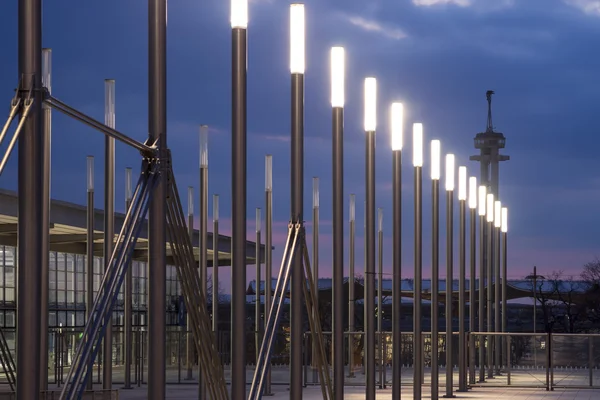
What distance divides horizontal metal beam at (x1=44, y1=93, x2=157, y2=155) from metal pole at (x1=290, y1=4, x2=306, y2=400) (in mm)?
5605

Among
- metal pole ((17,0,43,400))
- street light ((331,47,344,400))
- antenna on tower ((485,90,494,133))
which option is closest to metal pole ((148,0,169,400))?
metal pole ((17,0,43,400))

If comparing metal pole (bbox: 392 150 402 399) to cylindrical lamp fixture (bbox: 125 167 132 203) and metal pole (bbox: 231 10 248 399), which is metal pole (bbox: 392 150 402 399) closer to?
metal pole (bbox: 231 10 248 399)

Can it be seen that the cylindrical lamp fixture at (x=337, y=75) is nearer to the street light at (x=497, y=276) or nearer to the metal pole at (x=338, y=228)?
the metal pole at (x=338, y=228)

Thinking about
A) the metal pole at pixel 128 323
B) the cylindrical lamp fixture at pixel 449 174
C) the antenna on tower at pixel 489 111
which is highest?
the antenna on tower at pixel 489 111

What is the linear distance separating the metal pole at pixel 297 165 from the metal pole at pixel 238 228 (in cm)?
238

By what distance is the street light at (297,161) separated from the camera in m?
18.5

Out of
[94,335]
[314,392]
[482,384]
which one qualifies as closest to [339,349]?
[94,335]

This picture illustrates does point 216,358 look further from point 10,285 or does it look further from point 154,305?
point 10,285

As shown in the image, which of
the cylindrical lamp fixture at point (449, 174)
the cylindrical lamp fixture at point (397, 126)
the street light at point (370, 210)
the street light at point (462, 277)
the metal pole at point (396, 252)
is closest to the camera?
the street light at point (370, 210)

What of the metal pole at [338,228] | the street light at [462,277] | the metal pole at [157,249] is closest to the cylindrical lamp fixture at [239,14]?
the metal pole at [157,249]

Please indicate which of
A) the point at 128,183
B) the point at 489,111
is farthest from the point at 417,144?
the point at 489,111

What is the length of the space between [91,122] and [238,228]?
4231 mm

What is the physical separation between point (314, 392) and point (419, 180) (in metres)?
11.9

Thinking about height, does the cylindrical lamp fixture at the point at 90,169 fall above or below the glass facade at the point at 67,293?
above
